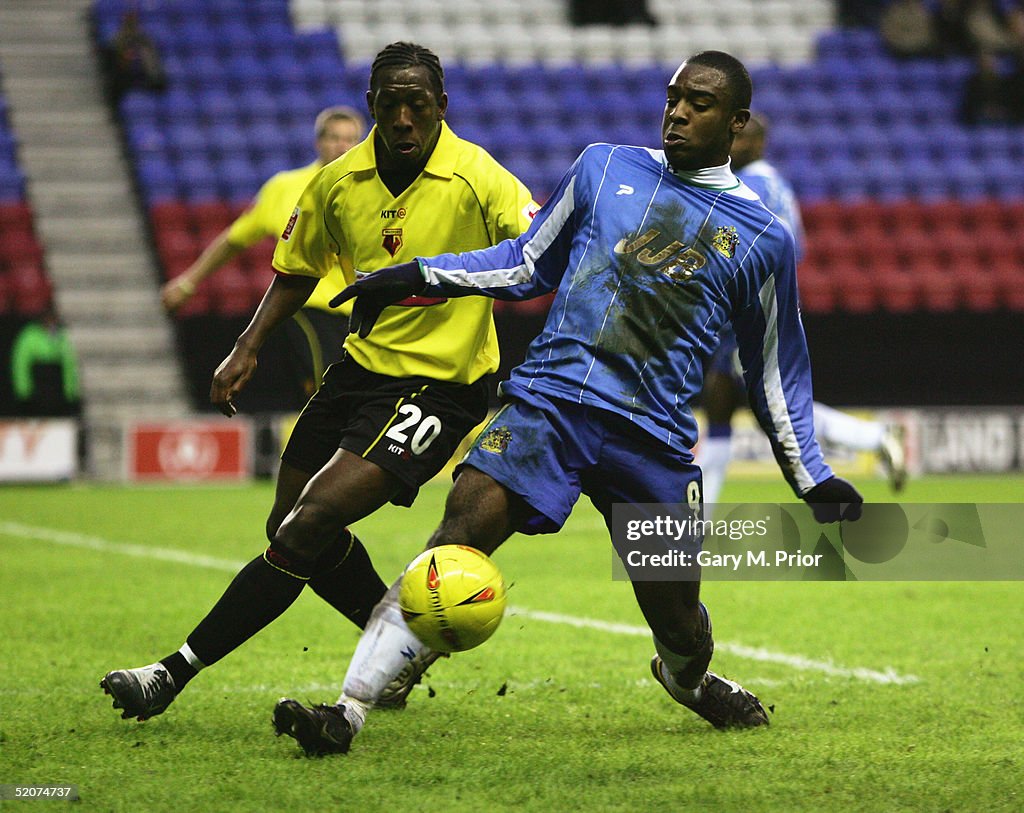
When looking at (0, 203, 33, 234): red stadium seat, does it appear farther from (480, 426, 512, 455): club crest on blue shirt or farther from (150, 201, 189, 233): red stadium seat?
(480, 426, 512, 455): club crest on blue shirt

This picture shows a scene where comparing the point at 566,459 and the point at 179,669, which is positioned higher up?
the point at 566,459

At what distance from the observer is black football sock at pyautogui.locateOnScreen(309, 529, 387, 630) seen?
505cm

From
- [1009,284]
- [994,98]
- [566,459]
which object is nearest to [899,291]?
[1009,284]

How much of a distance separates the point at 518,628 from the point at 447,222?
103 inches

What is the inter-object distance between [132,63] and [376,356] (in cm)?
1596

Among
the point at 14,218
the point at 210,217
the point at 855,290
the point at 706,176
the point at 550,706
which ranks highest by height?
the point at 706,176

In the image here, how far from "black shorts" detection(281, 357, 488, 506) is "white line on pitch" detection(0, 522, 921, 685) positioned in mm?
1852

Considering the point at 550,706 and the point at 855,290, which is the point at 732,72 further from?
the point at 855,290

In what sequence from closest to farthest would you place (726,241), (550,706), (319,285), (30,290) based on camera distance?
(726,241) < (550,706) < (319,285) < (30,290)

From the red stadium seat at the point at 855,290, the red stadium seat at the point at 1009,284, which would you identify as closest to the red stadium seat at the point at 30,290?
the red stadium seat at the point at 855,290

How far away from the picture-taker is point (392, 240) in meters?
4.59

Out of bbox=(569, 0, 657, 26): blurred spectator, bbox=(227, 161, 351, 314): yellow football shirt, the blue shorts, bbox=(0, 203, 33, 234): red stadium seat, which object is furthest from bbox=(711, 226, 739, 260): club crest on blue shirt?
bbox=(569, 0, 657, 26): blurred spectator

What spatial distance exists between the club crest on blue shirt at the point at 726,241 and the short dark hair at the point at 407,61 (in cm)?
94

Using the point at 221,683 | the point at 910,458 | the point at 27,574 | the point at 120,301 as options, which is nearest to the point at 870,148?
the point at 910,458
